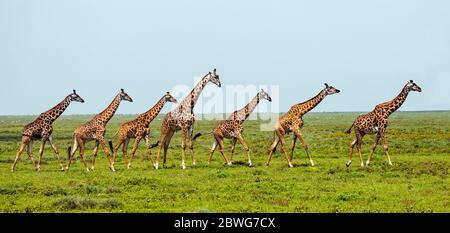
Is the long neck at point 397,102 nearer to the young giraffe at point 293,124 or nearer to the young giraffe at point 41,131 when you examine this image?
the young giraffe at point 293,124

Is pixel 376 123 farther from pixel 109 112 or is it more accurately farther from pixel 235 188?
pixel 109 112

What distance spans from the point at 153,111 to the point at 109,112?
1615 millimetres

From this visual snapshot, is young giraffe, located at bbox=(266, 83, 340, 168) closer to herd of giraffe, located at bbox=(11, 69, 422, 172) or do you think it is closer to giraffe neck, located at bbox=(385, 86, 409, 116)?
herd of giraffe, located at bbox=(11, 69, 422, 172)

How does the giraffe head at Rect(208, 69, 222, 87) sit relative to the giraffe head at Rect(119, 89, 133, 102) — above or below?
above

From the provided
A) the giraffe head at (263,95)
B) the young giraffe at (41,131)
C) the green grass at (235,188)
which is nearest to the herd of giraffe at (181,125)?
the young giraffe at (41,131)

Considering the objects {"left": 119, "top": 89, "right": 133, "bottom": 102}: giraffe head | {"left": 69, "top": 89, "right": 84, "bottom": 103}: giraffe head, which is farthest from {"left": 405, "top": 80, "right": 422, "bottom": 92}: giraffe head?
{"left": 69, "top": 89, "right": 84, "bottom": 103}: giraffe head

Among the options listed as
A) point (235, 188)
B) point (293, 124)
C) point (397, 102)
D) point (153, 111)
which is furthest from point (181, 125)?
point (397, 102)

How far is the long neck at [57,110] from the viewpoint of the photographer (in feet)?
73.0

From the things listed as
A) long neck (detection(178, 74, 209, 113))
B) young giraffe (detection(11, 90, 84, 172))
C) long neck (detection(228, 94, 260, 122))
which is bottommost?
young giraffe (detection(11, 90, 84, 172))

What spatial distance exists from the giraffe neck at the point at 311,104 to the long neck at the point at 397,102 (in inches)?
97.7

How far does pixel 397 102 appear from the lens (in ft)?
73.3

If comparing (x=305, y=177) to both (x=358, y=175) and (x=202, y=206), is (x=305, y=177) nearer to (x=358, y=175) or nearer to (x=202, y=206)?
(x=358, y=175)

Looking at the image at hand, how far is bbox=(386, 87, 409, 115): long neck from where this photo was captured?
72.6ft

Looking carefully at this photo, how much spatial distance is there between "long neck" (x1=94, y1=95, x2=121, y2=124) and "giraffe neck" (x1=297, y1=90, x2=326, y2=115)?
6856mm
